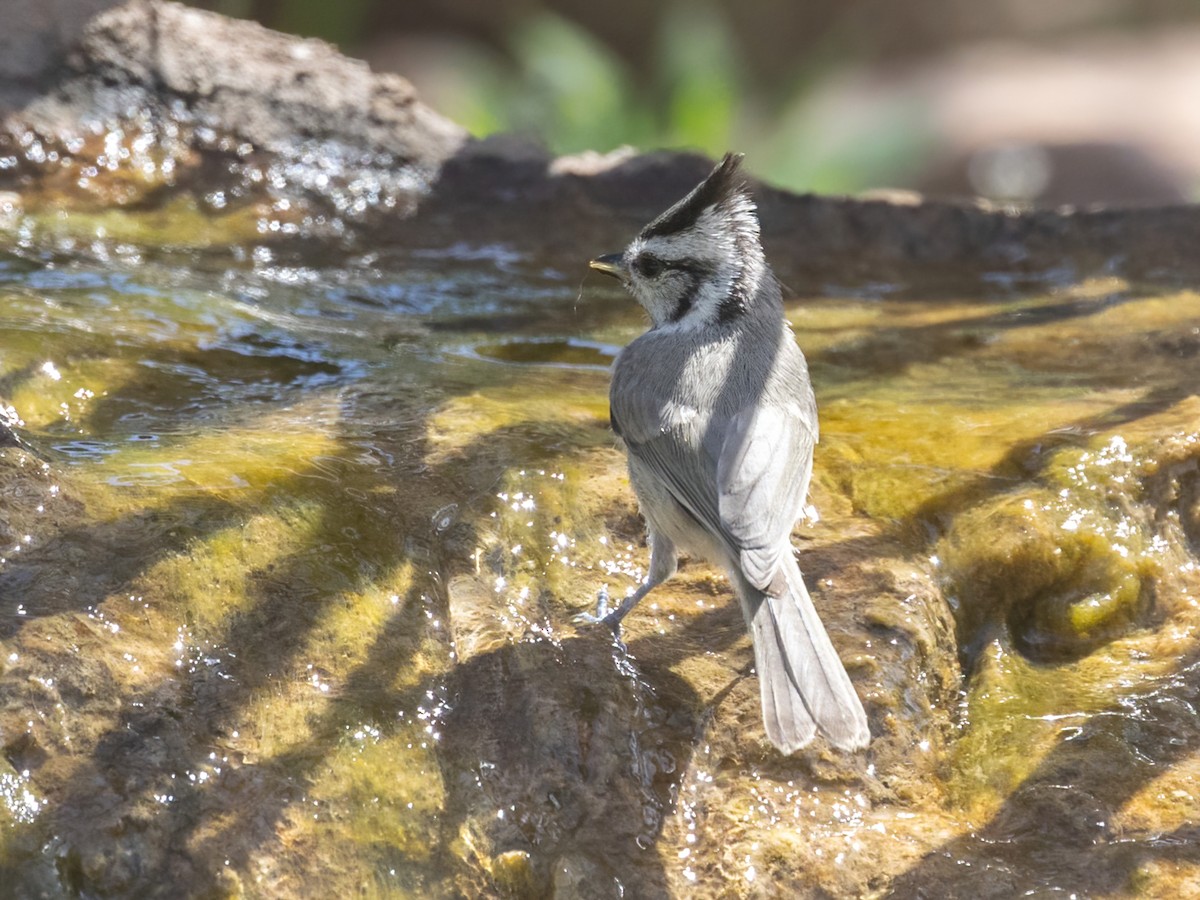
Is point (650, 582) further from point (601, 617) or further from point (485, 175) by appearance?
point (485, 175)

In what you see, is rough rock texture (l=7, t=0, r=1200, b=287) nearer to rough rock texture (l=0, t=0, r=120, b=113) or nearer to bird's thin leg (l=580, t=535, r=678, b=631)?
rough rock texture (l=0, t=0, r=120, b=113)

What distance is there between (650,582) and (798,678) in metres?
0.67

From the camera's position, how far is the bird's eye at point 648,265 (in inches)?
165

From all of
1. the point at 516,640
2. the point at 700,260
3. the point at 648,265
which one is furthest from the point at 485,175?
the point at 516,640

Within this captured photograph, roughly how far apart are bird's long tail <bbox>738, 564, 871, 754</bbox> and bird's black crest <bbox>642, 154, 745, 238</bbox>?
1351 millimetres

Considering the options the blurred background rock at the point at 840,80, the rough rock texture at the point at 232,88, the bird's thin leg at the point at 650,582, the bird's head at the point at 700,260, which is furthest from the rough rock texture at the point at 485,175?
the blurred background rock at the point at 840,80

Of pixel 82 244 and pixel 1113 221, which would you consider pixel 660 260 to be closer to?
pixel 82 244

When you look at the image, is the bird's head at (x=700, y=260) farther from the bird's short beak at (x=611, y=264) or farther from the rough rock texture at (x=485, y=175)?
the rough rock texture at (x=485, y=175)

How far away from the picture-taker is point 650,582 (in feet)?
11.3

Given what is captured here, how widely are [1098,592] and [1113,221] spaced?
324 centimetres

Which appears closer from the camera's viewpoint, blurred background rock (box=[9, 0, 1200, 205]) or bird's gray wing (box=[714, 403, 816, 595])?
bird's gray wing (box=[714, 403, 816, 595])

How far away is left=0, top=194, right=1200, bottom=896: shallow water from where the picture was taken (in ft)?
8.51

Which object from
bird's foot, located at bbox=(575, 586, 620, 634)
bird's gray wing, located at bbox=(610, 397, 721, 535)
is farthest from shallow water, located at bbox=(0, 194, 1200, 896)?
bird's gray wing, located at bbox=(610, 397, 721, 535)

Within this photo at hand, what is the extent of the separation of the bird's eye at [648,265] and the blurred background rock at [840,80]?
215 inches
